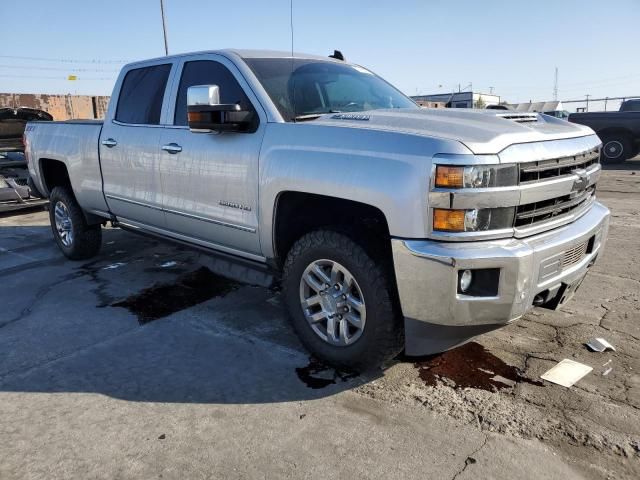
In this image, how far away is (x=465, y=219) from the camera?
8.32 feet

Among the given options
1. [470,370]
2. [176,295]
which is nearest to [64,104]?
[176,295]

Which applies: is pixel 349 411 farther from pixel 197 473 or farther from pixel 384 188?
pixel 384 188

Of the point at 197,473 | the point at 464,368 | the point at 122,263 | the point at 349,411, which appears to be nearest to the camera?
the point at 197,473

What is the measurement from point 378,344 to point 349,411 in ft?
1.28

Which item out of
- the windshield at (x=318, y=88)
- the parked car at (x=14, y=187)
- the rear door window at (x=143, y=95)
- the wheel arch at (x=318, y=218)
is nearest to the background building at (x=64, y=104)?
the parked car at (x=14, y=187)

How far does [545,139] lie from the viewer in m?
2.83

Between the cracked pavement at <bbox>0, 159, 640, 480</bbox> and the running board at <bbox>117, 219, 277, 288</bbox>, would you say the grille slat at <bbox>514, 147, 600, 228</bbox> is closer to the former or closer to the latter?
the cracked pavement at <bbox>0, 159, 640, 480</bbox>

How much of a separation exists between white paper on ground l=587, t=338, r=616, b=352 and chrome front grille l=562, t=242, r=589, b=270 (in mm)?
721

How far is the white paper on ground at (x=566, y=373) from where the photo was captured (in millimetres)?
3072

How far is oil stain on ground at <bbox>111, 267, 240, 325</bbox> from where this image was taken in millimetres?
4309

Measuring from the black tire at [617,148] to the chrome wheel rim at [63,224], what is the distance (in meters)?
14.3

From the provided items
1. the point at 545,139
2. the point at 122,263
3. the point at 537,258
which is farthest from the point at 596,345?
the point at 122,263

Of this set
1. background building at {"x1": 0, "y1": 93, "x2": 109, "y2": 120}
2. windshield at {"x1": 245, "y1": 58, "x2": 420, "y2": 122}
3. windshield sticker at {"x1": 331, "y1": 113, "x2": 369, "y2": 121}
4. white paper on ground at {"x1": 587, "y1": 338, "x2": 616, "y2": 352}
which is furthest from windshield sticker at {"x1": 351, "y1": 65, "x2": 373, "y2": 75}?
background building at {"x1": 0, "y1": 93, "x2": 109, "y2": 120}

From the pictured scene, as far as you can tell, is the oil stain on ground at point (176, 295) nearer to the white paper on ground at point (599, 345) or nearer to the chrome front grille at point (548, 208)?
the chrome front grille at point (548, 208)
